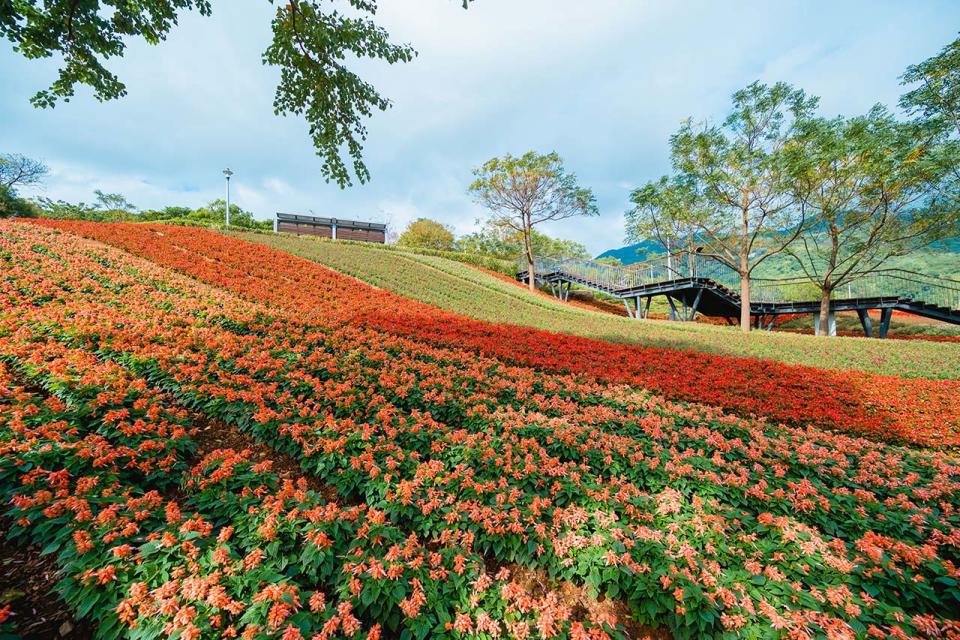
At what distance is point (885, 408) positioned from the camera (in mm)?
6312

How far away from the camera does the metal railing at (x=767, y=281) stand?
16094 mm

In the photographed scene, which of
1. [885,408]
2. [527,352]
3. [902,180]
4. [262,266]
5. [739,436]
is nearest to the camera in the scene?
[739,436]

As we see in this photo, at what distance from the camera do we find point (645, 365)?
7730 mm

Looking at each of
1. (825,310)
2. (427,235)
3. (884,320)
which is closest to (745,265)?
(825,310)

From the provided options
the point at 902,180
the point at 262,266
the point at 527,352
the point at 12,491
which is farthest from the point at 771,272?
the point at 12,491

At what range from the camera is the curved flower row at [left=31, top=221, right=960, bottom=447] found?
5867 mm

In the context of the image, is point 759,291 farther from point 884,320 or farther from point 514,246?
point 514,246

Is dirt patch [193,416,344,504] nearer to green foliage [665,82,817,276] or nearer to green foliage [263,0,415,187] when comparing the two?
green foliage [263,0,415,187]

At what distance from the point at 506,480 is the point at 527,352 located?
195 inches

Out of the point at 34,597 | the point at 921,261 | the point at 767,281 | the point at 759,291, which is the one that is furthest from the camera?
the point at 921,261

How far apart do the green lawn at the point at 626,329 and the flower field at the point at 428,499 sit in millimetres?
4762

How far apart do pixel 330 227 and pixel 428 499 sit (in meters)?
34.5

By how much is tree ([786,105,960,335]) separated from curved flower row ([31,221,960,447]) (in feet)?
34.6

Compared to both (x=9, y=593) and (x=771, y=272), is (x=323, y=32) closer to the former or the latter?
(x=9, y=593)
